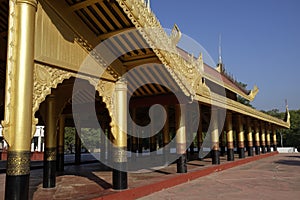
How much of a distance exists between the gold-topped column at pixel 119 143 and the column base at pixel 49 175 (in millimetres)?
1841

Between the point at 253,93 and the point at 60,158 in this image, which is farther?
the point at 253,93

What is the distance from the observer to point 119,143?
6754mm

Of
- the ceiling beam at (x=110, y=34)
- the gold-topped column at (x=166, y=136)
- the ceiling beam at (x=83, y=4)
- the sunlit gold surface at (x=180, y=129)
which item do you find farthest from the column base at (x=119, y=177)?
the gold-topped column at (x=166, y=136)

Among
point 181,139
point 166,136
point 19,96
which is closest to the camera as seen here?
point 19,96

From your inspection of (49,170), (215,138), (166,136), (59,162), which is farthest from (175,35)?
(59,162)

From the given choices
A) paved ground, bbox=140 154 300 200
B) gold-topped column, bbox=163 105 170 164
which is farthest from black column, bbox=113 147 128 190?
gold-topped column, bbox=163 105 170 164

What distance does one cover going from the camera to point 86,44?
614 centimetres

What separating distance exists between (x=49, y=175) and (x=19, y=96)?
386 cm

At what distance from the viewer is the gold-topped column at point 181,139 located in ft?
32.3

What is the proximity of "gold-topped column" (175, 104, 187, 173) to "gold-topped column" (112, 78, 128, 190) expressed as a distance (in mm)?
3481

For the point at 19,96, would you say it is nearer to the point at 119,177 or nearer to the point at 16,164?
the point at 16,164

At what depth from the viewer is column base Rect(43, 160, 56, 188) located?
24.2 ft

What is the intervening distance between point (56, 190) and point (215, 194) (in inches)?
156

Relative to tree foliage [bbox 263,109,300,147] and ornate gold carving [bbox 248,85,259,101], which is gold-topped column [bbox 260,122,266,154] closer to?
ornate gold carving [bbox 248,85,259,101]
